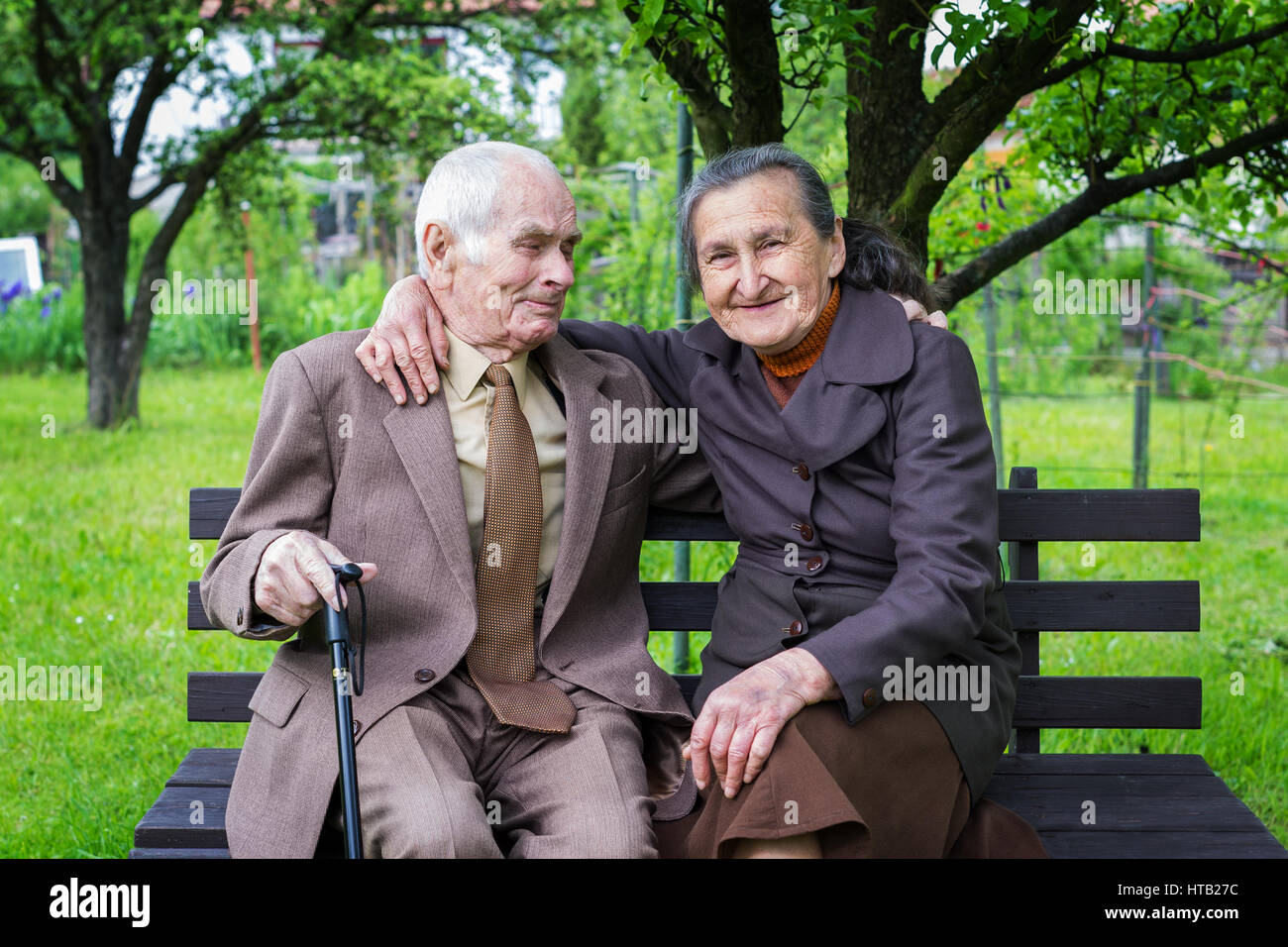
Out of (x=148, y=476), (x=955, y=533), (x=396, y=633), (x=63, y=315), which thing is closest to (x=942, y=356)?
(x=955, y=533)

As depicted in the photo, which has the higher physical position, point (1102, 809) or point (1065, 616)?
point (1065, 616)

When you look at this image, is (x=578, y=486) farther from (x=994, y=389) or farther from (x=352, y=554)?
(x=994, y=389)

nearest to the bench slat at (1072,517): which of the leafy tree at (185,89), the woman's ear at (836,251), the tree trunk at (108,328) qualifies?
the woman's ear at (836,251)

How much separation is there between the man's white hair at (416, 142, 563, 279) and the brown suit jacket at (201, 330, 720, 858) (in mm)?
288

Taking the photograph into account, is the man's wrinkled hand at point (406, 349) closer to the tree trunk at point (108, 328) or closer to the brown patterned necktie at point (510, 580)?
the brown patterned necktie at point (510, 580)

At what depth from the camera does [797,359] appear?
9.12 ft

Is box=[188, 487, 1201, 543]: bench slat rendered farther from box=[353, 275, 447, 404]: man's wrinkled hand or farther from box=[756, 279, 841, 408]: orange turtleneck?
box=[353, 275, 447, 404]: man's wrinkled hand

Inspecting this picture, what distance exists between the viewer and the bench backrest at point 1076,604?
3.13 meters

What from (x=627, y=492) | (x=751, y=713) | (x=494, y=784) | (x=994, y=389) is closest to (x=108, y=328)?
(x=994, y=389)

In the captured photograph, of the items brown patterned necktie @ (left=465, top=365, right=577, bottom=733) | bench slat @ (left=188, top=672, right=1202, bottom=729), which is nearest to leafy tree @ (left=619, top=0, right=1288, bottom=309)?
brown patterned necktie @ (left=465, top=365, right=577, bottom=733)

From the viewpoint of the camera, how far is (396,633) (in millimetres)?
2645

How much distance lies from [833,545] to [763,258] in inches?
23.4

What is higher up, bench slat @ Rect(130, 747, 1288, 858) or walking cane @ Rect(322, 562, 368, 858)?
walking cane @ Rect(322, 562, 368, 858)

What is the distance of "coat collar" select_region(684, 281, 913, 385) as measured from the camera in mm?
2631
